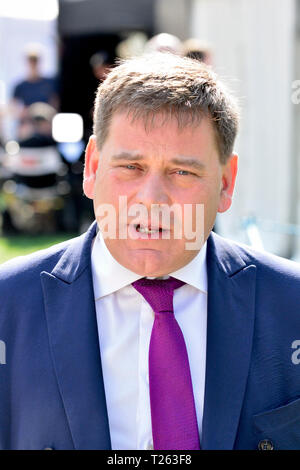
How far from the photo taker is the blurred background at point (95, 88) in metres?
5.41

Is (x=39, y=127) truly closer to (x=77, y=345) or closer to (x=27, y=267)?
(x=27, y=267)

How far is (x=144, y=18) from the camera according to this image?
8.97m

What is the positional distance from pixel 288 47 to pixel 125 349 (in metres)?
4.21

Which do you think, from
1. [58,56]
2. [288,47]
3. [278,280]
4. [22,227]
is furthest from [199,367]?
[58,56]

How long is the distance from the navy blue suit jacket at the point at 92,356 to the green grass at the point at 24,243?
484cm

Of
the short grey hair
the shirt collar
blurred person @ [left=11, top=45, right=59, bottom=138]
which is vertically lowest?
the shirt collar

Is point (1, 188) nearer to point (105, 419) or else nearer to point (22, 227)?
point (22, 227)

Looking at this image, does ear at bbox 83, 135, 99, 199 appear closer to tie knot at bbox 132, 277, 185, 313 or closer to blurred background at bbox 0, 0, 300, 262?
tie knot at bbox 132, 277, 185, 313

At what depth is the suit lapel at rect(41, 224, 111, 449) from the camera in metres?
1.58

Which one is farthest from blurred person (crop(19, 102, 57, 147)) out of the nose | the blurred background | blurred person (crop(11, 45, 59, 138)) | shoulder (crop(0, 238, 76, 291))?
the nose

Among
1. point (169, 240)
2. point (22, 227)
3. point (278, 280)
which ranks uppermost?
point (169, 240)

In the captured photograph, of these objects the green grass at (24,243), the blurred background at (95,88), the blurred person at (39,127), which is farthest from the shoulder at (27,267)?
the blurred person at (39,127)

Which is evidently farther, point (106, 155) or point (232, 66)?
point (232, 66)

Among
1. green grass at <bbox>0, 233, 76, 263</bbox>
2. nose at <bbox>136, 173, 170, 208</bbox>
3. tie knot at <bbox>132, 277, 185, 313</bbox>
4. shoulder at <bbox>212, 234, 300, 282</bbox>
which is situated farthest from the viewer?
green grass at <bbox>0, 233, 76, 263</bbox>
